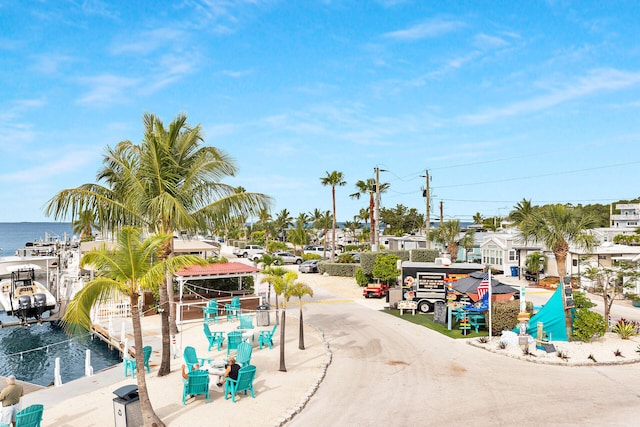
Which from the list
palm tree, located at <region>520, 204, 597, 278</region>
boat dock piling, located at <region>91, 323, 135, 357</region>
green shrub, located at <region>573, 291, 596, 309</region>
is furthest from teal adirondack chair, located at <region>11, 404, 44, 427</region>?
palm tree, located at <region>520, 204, 597, 278</region>

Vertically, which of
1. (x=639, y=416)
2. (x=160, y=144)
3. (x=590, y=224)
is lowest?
(x=639, y=416)

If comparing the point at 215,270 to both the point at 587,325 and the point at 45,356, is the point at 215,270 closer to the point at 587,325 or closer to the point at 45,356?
the point at 45,356

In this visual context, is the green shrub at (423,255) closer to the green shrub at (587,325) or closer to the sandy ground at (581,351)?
the sandy ground at (581,351)

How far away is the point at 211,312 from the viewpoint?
2323cm

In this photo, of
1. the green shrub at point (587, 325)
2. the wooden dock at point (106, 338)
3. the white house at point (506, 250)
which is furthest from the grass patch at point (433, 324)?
the white house at point (506, 250)

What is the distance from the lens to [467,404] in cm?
1195

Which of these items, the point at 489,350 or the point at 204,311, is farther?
the point at 204,311

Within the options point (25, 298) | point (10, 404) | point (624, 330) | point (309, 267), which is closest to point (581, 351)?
point (624, 330)

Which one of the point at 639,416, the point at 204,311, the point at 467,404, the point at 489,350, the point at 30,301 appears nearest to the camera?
the point at 639,416

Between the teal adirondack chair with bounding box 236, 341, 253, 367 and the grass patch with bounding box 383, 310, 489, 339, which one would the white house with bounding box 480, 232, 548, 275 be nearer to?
the grass patch with bounding box 383, 310, 489, 339

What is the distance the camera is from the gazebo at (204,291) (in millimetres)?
23297

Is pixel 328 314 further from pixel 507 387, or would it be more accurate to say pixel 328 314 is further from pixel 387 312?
pixel 507 387

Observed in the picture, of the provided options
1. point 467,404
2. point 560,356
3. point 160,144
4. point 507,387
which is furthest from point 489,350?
point 160,144

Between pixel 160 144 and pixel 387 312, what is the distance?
593 inches
